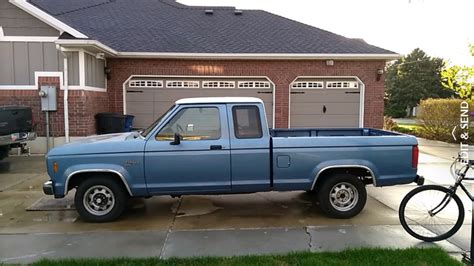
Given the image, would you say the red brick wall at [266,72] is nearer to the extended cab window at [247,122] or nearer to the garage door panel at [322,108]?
the garage door panel at [322,108]

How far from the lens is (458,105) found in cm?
1532

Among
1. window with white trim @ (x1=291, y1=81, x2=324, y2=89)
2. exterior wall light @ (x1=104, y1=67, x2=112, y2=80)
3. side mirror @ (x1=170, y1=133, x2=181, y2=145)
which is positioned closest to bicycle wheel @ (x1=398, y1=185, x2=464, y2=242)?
side mirror @ (x1=170, y1=133, x2=181, y2=145)

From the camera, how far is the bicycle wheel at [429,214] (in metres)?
4.77

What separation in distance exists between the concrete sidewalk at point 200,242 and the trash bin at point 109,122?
7.20 metres

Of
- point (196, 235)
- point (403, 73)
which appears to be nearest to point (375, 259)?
point (196, 235)

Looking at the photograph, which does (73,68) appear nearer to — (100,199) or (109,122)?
(109,122)

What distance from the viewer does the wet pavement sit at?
4543 millimetres

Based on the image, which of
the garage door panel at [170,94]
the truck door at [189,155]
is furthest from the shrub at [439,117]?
the truck door at [189,155]

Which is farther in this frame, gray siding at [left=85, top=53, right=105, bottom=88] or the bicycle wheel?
gray siding at [left=85, top=53, right=105, bottom=88]

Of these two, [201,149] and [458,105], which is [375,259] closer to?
[201,149]

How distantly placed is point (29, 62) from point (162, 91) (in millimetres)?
4241

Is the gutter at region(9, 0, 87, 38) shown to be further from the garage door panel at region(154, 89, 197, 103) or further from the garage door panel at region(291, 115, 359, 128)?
the garage door panel at region(291, 115, 359, 128)

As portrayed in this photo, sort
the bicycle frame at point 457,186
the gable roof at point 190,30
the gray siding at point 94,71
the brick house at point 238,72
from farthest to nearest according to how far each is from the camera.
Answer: the gable roof at point 190,30 < the brick house at point 238,72 < the gray siding at point 94,71 < the bicycle frame at point 457,186

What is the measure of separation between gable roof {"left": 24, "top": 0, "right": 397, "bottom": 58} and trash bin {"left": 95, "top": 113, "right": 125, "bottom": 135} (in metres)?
2.40
